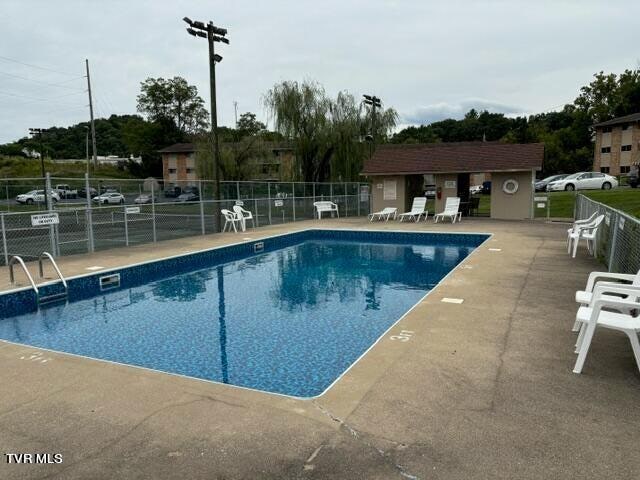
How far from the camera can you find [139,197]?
48.1 feet

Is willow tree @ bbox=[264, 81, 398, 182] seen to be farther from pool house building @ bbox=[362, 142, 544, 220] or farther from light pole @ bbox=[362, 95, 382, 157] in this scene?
pool house building @ bbox=[362, 142, 544, 220]

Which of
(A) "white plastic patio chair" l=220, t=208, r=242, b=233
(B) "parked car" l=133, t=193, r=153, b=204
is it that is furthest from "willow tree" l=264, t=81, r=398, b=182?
(B) "parked car" l=133, t=193, r=153, b=204

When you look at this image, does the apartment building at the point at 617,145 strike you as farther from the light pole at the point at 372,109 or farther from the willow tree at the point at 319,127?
the willow tree at the point at 319,127

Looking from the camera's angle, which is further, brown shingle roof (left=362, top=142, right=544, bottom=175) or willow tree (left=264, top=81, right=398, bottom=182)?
willow tree (left=264, top=81, right=398, bottom=182)

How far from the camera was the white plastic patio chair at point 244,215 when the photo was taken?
1555 centimetres

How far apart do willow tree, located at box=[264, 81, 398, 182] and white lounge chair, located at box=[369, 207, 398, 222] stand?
445 centimetres

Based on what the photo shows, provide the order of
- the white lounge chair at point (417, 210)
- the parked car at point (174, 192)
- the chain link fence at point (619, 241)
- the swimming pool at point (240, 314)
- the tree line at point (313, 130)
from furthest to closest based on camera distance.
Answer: the tree line at point (313, 130) → the white lounge chair at point (417, 210) → the parked car at point (174, 192) → the chain link fence at point (619, 241) → the swimming pool at point (240, 314)

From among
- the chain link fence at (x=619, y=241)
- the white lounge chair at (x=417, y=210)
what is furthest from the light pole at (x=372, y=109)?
the chain link fence at (x=619, y=241)

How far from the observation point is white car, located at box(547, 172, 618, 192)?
2542 centimetres

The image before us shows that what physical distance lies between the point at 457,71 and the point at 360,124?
19.0 ft

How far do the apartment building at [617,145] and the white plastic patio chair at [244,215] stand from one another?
105 ft

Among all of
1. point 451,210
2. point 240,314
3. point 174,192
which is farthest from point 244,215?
point 240,314

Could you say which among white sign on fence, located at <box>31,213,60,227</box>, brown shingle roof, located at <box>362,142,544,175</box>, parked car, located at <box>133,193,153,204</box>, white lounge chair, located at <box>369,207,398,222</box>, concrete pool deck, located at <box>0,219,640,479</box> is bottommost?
concrete pool deck, located at <box>0,219,640,479</box>

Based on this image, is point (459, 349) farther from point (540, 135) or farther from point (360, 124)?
point (540, 135)
